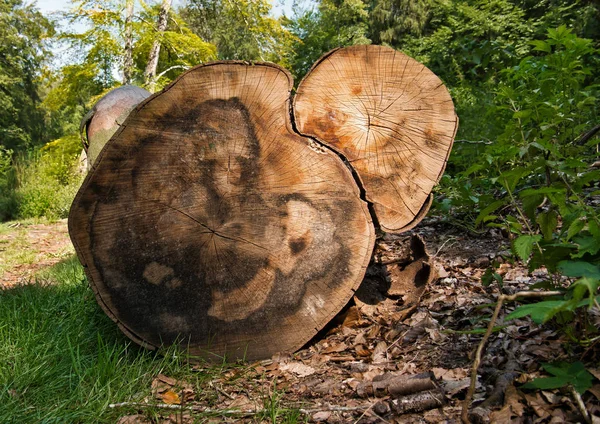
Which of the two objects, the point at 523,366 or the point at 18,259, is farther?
the point at 18,259

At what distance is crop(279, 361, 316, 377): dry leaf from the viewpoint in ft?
6.04

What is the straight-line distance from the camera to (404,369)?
1707mm

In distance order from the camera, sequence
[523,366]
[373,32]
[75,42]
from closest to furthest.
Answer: [523,366]
[75,42]
[373,32]

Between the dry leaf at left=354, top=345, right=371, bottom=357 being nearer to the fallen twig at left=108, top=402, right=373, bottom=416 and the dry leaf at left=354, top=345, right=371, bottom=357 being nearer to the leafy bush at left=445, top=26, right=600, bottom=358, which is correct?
the fallen twig at left=108, top=402, right=373, bottom=416

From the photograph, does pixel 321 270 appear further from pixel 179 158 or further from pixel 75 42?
pixel 75 42

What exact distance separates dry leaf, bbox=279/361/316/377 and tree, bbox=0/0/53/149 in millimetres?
19076

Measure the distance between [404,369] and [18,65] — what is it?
70.9 ft

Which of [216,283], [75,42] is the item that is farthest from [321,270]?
[75,42]

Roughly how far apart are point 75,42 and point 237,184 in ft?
37.0

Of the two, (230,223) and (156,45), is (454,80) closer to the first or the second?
(156,45)

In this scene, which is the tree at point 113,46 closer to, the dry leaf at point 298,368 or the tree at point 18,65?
the tree at point 18,65

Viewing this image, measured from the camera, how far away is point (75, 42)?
1120cm

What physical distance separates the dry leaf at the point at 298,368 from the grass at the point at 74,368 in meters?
0.21

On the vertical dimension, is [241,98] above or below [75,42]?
below
